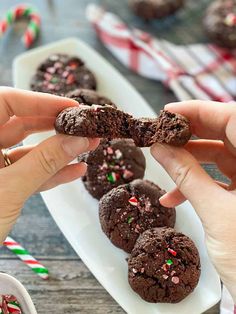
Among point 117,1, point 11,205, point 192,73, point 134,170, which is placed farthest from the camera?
point 117,1

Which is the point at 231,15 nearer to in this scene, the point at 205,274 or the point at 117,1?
the point at 117,1

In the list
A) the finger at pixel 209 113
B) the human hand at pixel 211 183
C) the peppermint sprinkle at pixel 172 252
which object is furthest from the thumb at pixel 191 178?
the peppermint sprinkle at pixel 172 252

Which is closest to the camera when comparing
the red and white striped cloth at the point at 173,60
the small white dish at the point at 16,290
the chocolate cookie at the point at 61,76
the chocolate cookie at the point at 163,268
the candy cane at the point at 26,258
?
the small white dish at the point at 16,290

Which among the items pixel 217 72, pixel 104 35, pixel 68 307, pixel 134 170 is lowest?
pixel 68 307

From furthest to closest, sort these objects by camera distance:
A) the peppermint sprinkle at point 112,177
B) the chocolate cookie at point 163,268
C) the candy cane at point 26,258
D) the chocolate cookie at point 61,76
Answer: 1. the chocolate cookie at point 61,76
2. the peppermint sprinkle at point 112,177
3. the candy cane at point 26,258
4. the chocolate cookie at point 163,268

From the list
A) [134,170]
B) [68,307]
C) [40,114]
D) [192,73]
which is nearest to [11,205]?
[40,114]

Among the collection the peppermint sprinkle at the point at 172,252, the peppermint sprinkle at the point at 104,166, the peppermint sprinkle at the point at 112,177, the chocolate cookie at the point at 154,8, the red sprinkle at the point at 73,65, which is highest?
the chocolate cookie at the point at 154,8

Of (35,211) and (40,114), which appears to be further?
(35,211)

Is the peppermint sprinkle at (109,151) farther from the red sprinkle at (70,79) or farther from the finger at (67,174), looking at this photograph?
the red sprinkle at (70,79)
